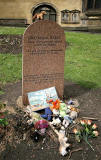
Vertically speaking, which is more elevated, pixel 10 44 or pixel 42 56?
pixel 10 44

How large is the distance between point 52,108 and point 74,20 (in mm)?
14490

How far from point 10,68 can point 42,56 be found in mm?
2976

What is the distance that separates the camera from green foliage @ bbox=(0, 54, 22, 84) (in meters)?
5.38

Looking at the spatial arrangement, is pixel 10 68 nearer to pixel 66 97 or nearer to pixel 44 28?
pixel 66 97

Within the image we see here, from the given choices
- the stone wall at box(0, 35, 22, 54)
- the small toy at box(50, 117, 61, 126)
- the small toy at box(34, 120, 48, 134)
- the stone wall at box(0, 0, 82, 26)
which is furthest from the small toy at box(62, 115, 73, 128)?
the stone wall at box(0, 0, 82, 26)

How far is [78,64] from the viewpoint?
7109 millimetres

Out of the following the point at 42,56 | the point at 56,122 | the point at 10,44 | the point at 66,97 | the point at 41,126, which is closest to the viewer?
the point at 41,126

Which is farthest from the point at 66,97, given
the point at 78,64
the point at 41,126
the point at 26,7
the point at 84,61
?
the point at 26,7

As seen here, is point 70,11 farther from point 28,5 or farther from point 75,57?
point 75,57

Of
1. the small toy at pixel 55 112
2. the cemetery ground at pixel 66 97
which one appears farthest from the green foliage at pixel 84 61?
the small toy at pixel 55 112

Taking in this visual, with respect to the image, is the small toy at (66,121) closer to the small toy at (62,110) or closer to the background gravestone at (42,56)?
the small toy at (62,110)

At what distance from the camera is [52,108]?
3393 millimetres

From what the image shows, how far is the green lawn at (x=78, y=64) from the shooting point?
552cm

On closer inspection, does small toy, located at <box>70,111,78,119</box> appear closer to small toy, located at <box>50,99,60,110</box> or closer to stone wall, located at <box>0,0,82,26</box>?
small toy, located at <box>50,99,60,110</box>
